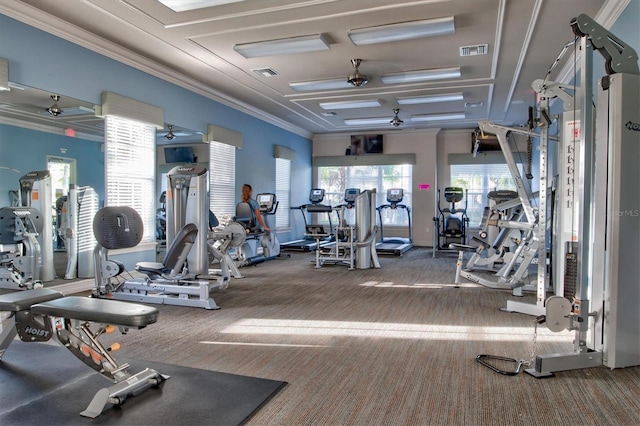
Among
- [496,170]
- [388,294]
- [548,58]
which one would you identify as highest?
[548,58]

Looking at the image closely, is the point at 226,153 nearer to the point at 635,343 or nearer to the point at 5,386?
the point at 5,386

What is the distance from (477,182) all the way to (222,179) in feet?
21.7

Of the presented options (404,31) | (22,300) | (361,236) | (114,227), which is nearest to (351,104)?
(361,236)

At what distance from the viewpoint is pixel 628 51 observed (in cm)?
288

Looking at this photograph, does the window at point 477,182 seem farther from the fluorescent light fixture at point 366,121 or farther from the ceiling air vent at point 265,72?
the ceiling air vent at point 265,72

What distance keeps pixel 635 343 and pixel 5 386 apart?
151 inches

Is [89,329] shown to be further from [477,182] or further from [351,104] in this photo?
[477,182]

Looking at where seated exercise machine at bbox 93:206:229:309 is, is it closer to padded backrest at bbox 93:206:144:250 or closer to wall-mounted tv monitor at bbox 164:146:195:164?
padded backrest at bbox 93:206:144:250

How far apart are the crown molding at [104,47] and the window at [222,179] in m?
0.84

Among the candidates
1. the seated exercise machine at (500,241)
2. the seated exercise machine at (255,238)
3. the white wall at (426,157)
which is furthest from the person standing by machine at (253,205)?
the white wall at (426,157)

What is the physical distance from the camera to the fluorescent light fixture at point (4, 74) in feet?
13.3

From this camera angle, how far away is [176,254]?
187 inches

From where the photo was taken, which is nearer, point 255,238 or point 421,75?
point 421,75

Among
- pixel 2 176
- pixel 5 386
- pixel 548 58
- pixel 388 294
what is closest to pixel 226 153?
A: pixel 2 176
